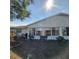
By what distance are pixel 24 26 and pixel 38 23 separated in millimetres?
113

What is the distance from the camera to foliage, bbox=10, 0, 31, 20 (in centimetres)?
184

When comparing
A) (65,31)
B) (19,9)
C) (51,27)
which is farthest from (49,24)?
(19,9)

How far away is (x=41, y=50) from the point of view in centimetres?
182

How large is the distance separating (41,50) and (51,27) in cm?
20

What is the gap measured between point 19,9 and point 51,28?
0.30 m

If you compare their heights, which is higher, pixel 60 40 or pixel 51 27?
pixel 51 27

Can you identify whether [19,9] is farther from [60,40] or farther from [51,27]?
[60,40]

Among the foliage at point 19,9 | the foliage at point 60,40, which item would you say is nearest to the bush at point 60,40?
the foliage at point 60,40

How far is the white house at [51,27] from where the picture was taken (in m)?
1.81

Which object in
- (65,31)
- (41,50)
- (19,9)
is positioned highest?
(19,9)

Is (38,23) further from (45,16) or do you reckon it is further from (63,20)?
(63,20)

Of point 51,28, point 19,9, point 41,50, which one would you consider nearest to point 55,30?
point 51,28

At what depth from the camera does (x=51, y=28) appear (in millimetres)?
1820
